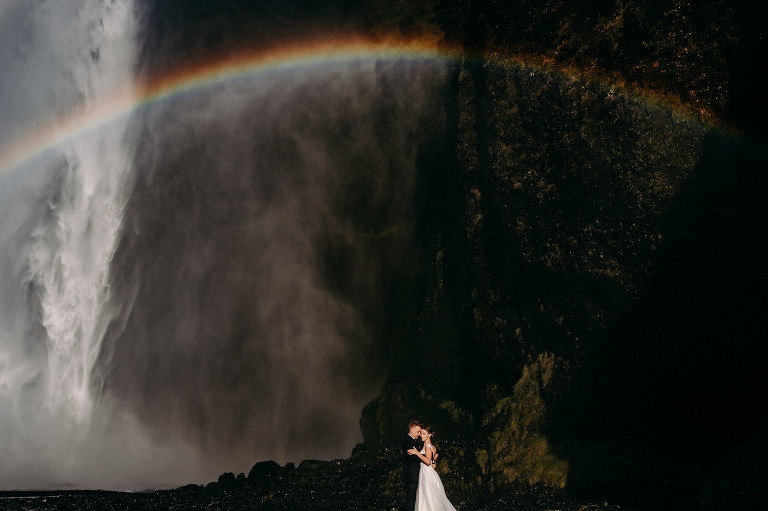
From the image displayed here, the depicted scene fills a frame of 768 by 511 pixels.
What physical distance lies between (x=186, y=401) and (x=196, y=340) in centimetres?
205

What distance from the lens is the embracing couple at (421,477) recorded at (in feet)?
23.6

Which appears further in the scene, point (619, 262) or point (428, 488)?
point (619, 262)

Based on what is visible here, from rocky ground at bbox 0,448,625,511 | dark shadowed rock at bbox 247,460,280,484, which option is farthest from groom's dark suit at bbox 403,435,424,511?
dark shadowed rock at bbox 247,460,280,484

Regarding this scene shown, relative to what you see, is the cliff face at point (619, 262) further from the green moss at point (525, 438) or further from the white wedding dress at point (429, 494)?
the white wedding dress at point (429, 494)

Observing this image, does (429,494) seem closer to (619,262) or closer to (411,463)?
(411,463)

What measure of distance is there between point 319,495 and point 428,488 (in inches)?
165

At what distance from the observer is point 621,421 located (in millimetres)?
8531

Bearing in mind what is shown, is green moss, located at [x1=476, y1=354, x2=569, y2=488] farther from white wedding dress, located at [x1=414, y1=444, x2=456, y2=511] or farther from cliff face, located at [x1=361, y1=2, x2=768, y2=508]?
white wedding dress, located at [x1=414, y1=444, x2=456, y2=511]

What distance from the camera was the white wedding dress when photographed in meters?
7.18

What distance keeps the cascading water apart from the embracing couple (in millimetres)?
10128

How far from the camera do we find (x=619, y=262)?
851cm

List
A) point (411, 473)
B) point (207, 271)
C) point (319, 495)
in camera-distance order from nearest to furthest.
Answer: point (411, 473), point (319, 495), point (207, 271)

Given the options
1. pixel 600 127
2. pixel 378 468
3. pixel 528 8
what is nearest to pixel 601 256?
pixel 600 127

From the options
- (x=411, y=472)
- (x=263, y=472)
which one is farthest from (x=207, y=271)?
(x=411, y=472)
